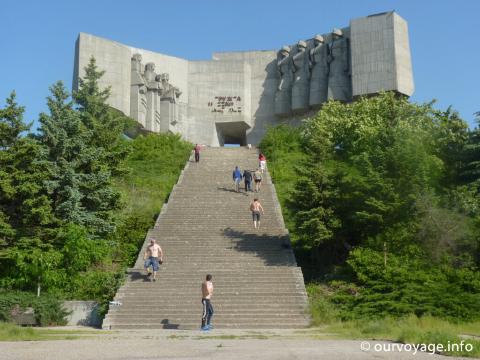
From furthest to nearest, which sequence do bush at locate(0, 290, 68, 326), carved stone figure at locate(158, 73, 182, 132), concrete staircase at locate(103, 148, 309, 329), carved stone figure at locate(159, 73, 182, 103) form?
carved stone figure at locate(159, 73, 182, 103) → carved stone figure at locate(158, 73, 182, 132) → bush at locate(0, 290, 68, 326) → concrete staircase at locate(103, 148, 309, 329)

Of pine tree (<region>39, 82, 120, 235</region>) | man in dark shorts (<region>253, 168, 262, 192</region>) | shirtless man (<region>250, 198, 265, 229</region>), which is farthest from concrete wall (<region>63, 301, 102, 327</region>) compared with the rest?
man in dark shorts (<region>253, 168, 262, 192</region>)

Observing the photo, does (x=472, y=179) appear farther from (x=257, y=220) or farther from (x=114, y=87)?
(x=114, y=87)

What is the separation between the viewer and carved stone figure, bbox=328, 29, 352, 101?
39719mm

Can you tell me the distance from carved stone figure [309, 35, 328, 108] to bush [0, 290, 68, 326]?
1143 inches

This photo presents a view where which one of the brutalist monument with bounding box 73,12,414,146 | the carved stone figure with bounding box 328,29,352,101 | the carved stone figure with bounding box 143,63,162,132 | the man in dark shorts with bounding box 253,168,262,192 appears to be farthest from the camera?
the carved stone figure with bounding box 143,63,162,132

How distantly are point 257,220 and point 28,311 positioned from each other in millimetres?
8225

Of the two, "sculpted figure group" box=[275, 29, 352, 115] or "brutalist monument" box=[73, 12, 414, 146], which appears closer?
"brutalist monument" box=[73, 12, 414, 146]

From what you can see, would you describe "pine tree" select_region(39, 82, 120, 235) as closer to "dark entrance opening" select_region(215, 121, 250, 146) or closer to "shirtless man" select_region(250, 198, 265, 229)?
"shirtless man" select_region(250, 198, 265, 229)

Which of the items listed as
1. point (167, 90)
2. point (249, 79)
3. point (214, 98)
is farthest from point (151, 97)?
point (249, 79)

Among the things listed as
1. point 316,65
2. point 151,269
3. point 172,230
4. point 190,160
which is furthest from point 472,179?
point 316,65

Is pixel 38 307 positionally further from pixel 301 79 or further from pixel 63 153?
pixel 301 79

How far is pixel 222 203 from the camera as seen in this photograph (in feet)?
75.7

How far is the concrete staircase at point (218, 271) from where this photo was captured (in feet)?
45.9

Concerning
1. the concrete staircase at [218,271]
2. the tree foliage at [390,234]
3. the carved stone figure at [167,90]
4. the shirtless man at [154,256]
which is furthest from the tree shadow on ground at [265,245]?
the carved stone figure at [167,90]
